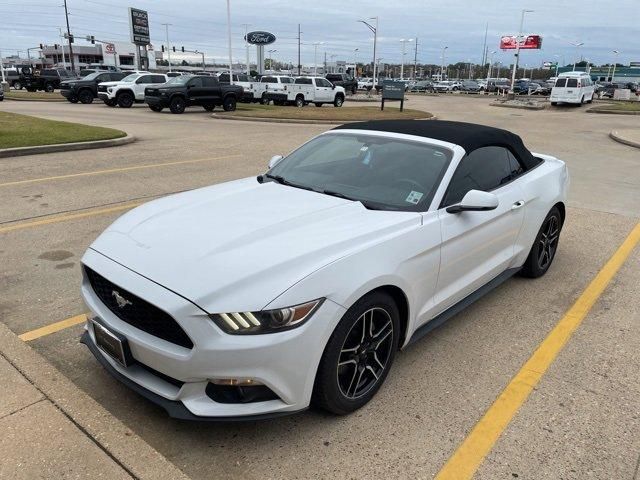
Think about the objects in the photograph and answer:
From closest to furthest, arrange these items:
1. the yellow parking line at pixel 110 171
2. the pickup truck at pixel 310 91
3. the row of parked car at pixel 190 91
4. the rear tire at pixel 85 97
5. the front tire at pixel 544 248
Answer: the front tire at pixel 544 248
the yellow parking line at pixel 110 171
the row of parked car at pixel 190 91
the rear tire at pixel 85 97
the pickup truck at pixel 310 91

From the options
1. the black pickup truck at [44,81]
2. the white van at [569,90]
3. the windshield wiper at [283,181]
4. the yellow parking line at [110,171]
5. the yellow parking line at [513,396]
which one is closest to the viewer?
the yellow parking line at [513,396]

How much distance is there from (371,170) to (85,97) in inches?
1155

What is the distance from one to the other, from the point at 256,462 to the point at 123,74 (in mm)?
31317

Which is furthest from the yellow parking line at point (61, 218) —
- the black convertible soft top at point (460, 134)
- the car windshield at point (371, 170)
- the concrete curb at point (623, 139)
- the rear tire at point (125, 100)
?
the rear tire at point (125, 100)

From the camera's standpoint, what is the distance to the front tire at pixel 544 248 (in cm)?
485

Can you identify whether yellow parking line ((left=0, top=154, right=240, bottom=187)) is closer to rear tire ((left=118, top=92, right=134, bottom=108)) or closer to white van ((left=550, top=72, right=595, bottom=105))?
rear tire ((left=118, top=92, right=134, bottom=108))

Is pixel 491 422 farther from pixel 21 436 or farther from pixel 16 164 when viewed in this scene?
pixel 16 164

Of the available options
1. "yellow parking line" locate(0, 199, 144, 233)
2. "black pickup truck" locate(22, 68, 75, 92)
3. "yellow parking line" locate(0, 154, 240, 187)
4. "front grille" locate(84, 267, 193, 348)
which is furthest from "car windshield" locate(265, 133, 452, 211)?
"black pickup truck" locate(22, 68, 75, 92)

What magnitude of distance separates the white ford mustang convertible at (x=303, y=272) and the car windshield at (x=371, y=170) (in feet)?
0.04

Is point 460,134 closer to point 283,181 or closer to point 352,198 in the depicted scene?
point 352,198

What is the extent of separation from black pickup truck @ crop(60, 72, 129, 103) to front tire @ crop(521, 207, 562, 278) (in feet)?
95.4

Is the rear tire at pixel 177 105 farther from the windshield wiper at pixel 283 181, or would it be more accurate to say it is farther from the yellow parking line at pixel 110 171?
→ the windshield wiper at pixel 283 181

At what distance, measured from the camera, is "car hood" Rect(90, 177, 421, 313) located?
8.10 feet

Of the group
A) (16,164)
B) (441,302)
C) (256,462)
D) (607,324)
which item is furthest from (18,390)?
(16,164)
